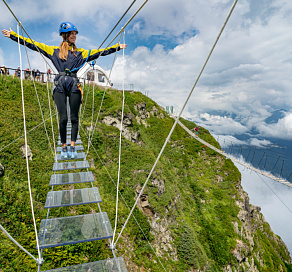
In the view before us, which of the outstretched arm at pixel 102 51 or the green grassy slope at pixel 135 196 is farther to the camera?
the green grassy slope at pixel 135 196

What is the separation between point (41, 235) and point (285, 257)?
167ft

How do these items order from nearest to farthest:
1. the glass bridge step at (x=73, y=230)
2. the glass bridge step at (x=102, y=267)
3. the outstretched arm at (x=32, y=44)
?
the glass bridge step at (x=102, y=267), the glass bridge step at (x=73, y=230), the outstretched arm at (x=32, y=44)

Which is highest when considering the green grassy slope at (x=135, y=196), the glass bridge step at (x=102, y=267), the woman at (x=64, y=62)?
the woman at (x=64, y=62)

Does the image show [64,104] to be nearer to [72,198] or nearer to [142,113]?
[72,198]

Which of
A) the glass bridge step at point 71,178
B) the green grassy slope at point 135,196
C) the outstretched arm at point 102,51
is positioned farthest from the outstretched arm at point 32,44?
the green grassy slope at point 135,196

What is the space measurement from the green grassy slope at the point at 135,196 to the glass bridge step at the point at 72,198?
7.98 ft

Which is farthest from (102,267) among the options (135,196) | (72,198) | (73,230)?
(135,196)

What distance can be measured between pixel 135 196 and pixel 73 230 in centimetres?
965

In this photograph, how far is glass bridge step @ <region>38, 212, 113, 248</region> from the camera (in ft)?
7.98

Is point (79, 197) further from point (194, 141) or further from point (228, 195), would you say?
point (194, 141)

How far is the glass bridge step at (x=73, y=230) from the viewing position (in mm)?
2434

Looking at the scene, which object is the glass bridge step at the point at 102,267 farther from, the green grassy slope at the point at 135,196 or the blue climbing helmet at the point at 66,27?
the blue climbing helmet at the point at 66,27

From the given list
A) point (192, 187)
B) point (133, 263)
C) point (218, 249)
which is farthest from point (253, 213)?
point (133, 263)

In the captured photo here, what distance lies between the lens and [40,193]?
6.79m
